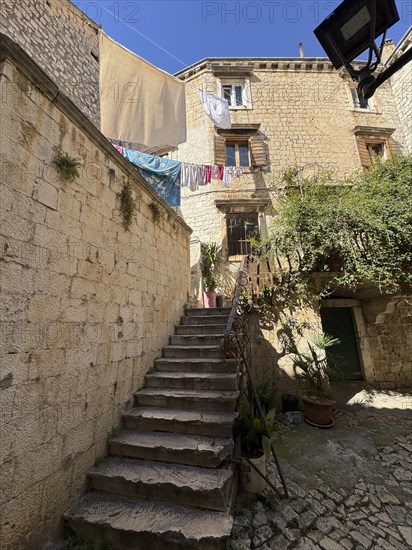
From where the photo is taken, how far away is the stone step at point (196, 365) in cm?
350

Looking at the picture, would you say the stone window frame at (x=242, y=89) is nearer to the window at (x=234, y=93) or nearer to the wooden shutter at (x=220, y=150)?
the window at (x=234, y=93)

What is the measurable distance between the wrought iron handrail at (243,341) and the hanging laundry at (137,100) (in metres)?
3.28

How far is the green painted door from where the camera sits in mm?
6906

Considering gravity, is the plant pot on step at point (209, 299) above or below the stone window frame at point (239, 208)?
below

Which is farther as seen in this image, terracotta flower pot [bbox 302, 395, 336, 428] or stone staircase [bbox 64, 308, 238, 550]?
terracotta flower pot [bbox 302, 395, 336, 428]

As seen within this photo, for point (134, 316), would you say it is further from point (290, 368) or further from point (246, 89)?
point (246, 89)

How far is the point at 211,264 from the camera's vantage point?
828cm

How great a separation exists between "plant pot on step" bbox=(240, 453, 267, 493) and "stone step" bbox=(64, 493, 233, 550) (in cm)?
70

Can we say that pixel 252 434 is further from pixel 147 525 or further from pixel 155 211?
pixel 155 211

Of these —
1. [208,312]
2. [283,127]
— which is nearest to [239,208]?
[283,127]

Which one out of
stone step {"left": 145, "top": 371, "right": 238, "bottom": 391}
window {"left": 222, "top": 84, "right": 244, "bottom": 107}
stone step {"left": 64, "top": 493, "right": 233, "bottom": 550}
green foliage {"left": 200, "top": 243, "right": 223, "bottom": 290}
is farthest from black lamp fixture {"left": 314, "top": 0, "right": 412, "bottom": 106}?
window {"left": 222, "top": 84, "right": 244, "bottom": 107}

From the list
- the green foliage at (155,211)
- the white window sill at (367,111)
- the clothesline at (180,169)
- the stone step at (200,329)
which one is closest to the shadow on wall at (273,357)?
the stone step at (200,329)

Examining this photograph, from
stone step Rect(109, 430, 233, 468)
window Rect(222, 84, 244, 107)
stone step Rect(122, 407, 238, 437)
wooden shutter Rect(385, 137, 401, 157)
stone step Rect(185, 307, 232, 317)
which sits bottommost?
stone step Rect(109, 430, 233, 468)

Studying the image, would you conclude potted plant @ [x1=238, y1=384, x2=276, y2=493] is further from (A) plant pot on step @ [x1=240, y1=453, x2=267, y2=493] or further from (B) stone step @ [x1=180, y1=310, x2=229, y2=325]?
(B) stone step @ [x1=180, y1=310, x2=229, y2=325]
